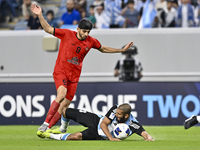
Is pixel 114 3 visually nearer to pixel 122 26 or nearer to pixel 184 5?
pixel 122 26

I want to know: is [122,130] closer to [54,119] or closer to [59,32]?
[54,119]

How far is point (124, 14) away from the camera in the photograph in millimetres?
13258

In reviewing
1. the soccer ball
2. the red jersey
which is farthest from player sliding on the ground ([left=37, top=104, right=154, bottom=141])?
the red jersey

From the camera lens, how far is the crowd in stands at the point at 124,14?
42.5 feet

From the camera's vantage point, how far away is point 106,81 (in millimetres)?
12891

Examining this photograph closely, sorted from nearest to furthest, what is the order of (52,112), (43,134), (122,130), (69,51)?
(122,130), (43,134), (52,112), (69,51)

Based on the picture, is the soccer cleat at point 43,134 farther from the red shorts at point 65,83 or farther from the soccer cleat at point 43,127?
the red shorts at point 65,83

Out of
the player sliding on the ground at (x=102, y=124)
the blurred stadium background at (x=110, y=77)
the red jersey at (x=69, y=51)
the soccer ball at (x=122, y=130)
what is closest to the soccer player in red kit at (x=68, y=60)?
the red jersey at (x=69, y=51)

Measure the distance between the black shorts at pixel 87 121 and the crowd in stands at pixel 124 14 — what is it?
18.5 ft

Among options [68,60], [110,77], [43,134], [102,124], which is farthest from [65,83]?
[110,77]

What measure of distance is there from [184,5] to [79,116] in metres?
6.33

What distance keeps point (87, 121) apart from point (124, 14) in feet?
19.7

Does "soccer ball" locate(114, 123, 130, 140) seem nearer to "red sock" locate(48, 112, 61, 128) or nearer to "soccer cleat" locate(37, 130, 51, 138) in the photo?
"soccer cleat" locate(37, 130, 51, 138)

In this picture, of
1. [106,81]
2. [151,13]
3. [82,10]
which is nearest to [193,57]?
[151,13]
